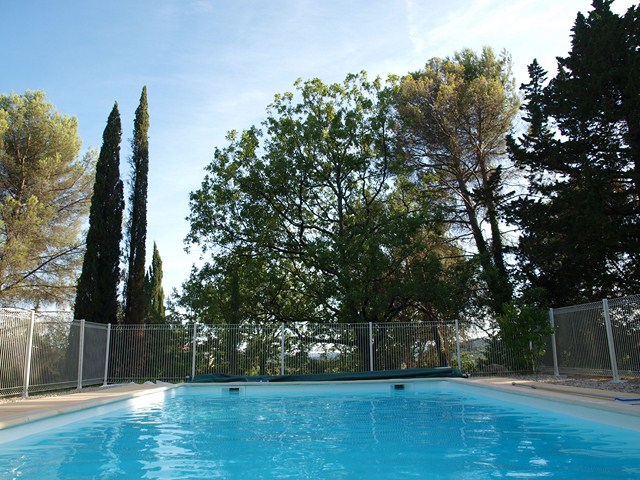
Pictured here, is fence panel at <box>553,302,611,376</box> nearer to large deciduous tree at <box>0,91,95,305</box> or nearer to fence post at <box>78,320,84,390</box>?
fence post at <box>78,320,84,390</box>

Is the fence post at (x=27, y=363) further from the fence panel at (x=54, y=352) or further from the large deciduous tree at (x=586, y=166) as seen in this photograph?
the large deciduous tree at (x=586, y=166)

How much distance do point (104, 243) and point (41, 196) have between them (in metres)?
5.97

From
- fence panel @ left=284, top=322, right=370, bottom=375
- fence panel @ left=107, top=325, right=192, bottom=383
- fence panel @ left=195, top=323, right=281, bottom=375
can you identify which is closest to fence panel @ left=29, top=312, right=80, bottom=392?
fence panel @ left=107, top=325, right=192, bottom=383

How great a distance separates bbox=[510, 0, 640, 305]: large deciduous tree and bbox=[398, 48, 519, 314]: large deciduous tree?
86.5 inches

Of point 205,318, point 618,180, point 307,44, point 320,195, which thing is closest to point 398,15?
point 307,44

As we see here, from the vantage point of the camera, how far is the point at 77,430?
699 cm

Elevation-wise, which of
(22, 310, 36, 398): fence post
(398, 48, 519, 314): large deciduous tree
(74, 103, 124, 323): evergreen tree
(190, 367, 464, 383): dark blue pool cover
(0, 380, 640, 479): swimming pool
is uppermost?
(398, 48, 519, 314): large deciduous tree

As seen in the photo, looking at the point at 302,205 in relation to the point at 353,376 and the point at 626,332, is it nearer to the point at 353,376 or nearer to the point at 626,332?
the point at 353,376

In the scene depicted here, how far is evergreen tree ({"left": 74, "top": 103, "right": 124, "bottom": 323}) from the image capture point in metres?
15.6

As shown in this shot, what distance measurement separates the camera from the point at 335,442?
587 centimetres

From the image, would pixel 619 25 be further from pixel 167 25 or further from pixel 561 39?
pixel 167 25

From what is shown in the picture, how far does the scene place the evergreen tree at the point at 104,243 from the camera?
15.6 m

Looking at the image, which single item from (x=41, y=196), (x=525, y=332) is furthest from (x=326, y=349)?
(x=41, y=196)

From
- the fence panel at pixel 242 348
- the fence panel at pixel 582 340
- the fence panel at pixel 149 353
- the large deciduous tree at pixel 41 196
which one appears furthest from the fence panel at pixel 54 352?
the fence panel at pixel 582 340
